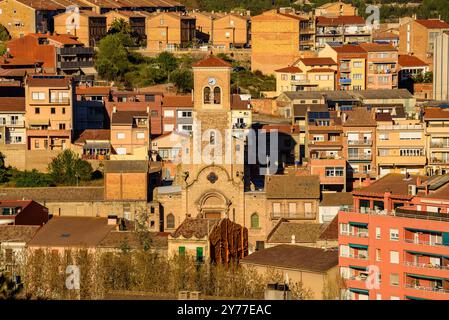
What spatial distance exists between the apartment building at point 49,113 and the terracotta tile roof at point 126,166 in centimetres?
677

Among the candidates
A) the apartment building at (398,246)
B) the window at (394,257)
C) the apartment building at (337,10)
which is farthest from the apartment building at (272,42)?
the window at (394,257)

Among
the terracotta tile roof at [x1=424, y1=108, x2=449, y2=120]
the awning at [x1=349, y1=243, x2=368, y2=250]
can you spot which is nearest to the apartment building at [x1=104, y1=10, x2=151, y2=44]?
the terracotta tile roof at [x1=424, y1=108, x2=449, y2=120]

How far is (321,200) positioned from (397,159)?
7103 millimetres

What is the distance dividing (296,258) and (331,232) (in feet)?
12.8

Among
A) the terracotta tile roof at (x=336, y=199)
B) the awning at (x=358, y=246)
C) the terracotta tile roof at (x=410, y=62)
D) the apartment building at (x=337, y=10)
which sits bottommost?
the awning at (x=358, y=246)

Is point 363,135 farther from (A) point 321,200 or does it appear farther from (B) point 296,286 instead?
(B) point 296,286

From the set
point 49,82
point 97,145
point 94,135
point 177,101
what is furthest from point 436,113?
point 49,82

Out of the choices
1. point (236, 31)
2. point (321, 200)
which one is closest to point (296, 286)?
point (321, 200)

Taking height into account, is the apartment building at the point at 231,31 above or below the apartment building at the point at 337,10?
below

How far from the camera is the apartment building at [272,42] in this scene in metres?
78.4

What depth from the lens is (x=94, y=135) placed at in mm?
63281

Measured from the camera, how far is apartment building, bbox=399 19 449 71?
8050 centimetres

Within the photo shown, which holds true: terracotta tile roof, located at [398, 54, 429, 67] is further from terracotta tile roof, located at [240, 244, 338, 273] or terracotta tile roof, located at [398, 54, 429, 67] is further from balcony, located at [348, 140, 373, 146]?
terracotta tile roof, located at [240, 244, 338, 273]

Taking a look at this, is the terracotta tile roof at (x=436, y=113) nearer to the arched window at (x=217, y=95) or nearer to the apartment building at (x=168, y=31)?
the arched window at (x=217, y=95)
